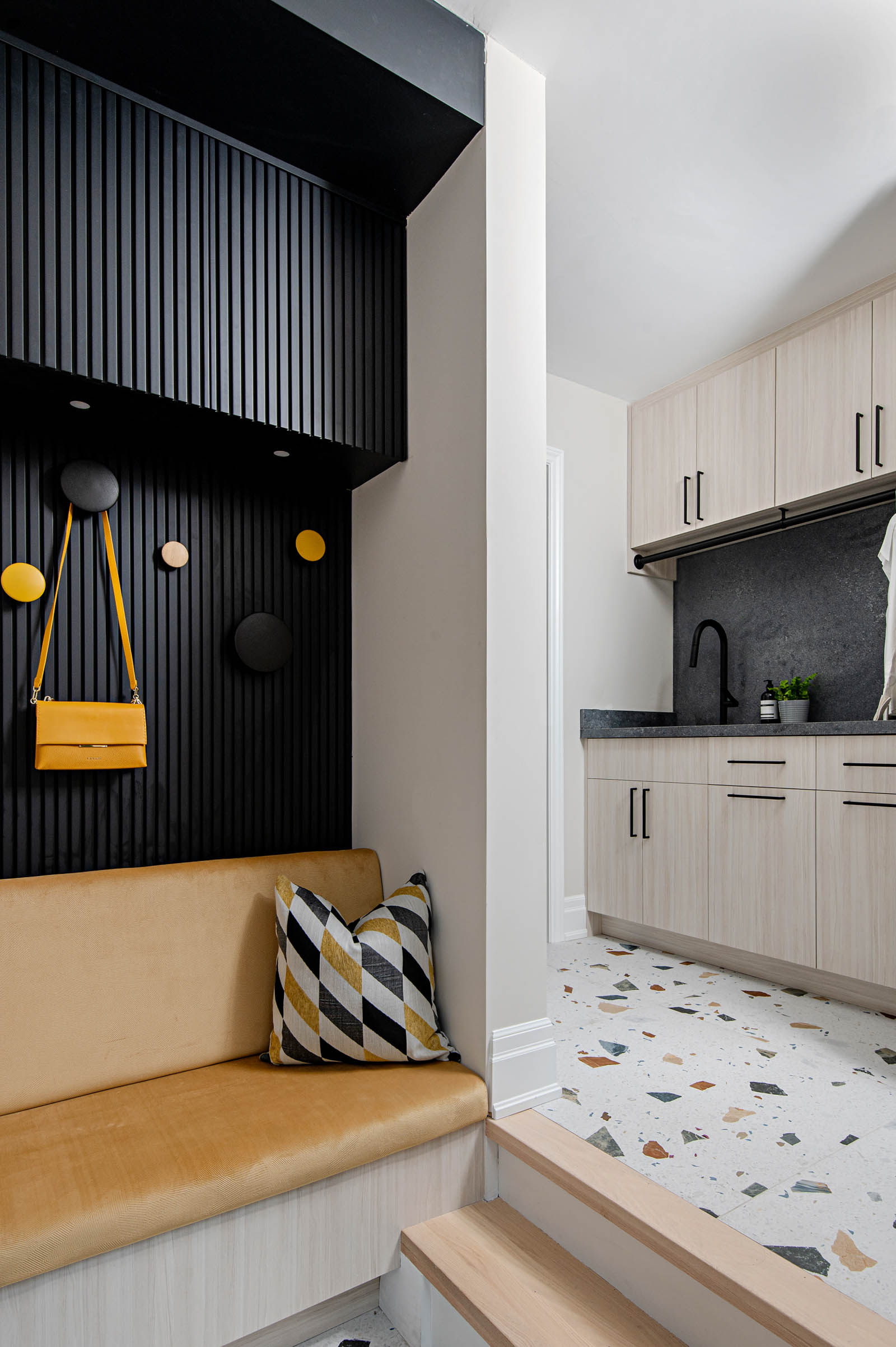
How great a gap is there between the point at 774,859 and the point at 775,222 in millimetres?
1981

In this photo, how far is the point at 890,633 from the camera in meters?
2.56

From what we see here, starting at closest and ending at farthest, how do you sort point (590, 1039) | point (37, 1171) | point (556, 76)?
point (37, 1171), point (556, 76), point (590, 1039)

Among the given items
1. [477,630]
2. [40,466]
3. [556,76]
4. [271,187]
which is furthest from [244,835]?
[556,76]

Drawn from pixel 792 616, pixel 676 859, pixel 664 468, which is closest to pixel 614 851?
pixel 676 859

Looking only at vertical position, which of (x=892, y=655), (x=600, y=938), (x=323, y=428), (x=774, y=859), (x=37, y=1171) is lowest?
(x=600, y=938)

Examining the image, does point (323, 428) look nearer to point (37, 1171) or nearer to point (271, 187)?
point (271, 187)

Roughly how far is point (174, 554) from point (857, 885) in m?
2.14

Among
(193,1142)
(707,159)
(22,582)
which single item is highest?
(707,159)

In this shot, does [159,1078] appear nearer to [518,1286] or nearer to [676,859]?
[518,1286]

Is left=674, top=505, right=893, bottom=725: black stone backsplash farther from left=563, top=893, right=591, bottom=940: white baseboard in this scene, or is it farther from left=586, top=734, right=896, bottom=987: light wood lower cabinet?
left=563, top=893, right=591, bottom=940: white baseboard

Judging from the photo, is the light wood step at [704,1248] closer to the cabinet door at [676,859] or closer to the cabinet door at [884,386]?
the cabinet door at [676,859]

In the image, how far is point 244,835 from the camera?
2.04 metres

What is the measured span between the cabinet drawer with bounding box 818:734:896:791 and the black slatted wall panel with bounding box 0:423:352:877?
1474 mm

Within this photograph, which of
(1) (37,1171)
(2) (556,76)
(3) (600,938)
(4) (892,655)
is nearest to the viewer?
(1) (37,1171)
